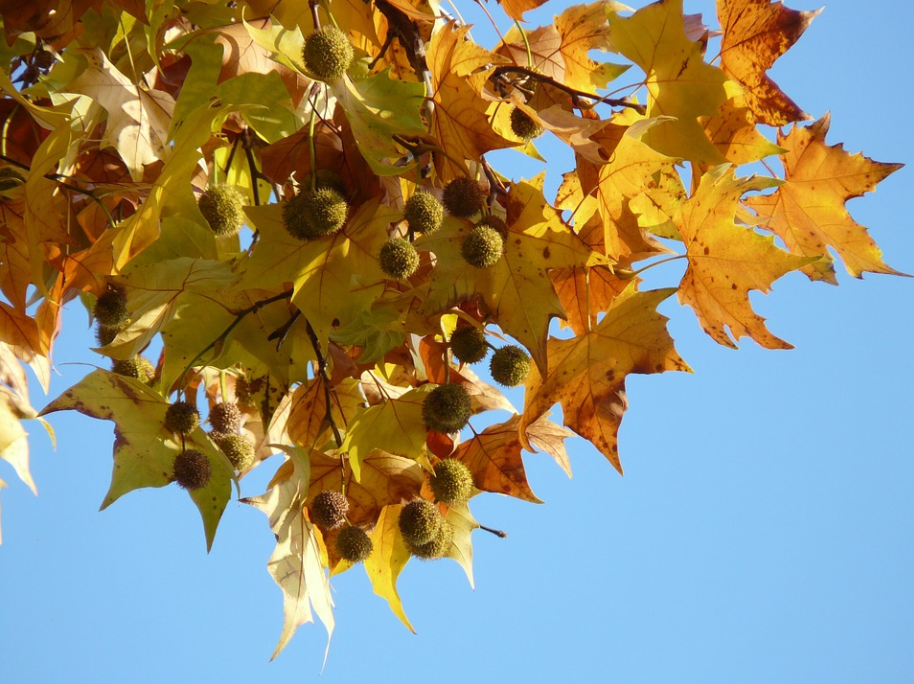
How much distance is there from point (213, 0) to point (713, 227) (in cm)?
46

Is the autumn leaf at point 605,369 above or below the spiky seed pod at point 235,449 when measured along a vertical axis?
below

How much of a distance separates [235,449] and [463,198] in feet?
1.37

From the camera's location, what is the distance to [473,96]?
712 millimetres

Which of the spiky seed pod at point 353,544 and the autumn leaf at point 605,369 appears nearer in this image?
the autumn leaf at point 605,369

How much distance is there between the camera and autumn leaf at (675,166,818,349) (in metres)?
0.74

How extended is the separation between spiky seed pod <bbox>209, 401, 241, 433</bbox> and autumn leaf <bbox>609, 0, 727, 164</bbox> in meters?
0.52

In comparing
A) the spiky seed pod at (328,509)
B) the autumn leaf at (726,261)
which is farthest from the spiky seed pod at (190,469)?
the autumn leaf at (726,261)

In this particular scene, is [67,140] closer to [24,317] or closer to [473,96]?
[24,317]

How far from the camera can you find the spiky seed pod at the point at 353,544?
0.85 metres

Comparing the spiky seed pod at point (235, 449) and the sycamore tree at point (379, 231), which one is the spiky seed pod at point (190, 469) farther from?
the spiky seed pod at point (235, 449)

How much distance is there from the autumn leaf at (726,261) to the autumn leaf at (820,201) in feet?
0.47

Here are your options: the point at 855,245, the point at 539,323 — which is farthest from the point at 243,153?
the point at 855,245

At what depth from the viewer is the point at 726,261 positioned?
75 cm

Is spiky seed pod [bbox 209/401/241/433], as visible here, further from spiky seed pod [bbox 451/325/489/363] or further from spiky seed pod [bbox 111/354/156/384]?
spiky seed pod [bbox 451/325/489/363]
